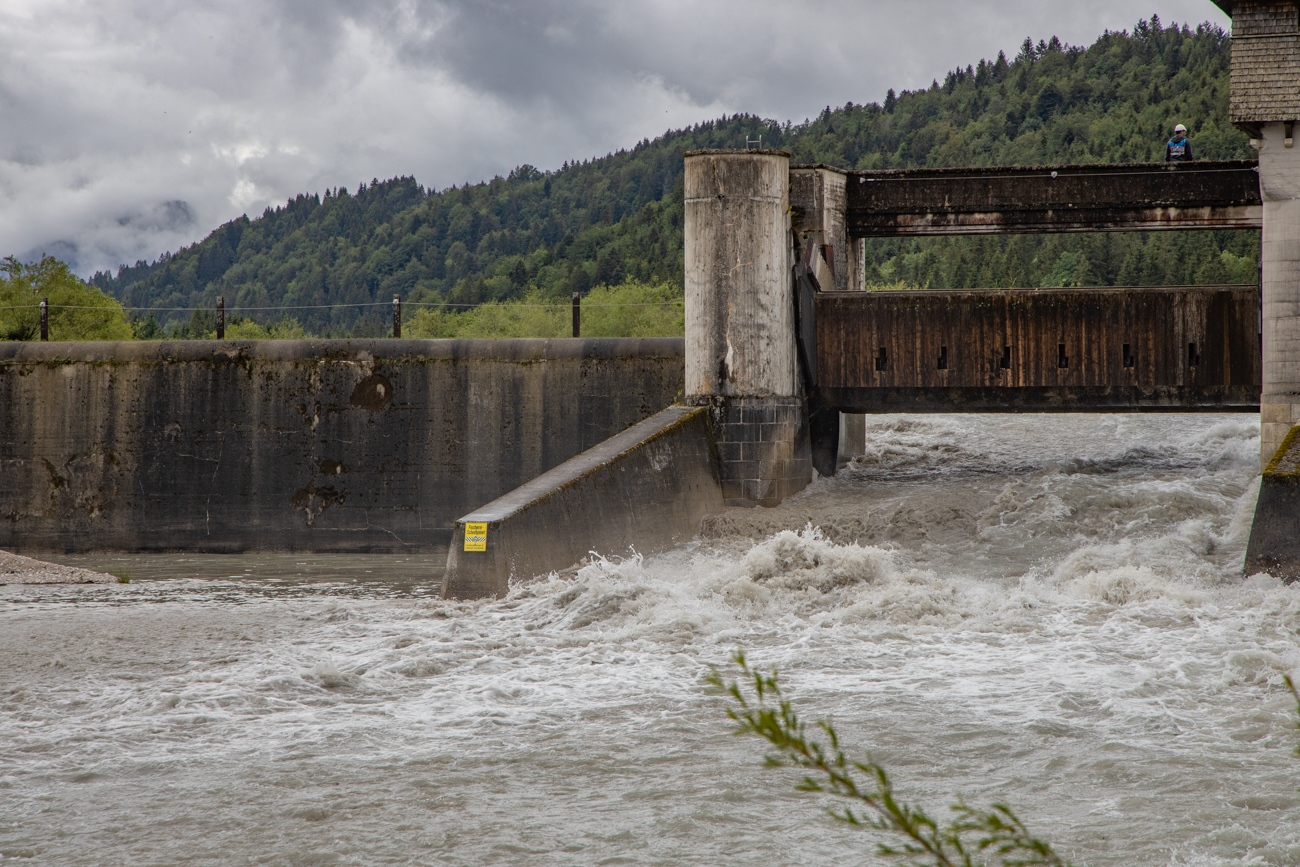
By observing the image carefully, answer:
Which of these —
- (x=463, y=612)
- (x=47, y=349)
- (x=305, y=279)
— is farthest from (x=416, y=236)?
(x=463, y=612)

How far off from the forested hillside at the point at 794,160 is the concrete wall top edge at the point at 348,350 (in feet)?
57.2

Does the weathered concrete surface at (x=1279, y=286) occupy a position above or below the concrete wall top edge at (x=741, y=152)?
below

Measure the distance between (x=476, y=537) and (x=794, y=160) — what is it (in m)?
80.1

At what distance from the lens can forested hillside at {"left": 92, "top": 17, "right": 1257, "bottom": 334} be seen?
66250 millimetres

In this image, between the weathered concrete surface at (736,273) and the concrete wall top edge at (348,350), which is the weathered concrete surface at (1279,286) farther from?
the concrete wall top edge at (348,350)

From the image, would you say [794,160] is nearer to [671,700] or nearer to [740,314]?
[740,314]

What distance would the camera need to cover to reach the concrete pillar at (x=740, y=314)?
13.8 metres

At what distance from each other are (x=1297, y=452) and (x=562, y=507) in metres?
6.33

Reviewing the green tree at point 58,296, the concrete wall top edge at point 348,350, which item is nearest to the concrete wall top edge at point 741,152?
the concrete wall top edge at point 348,350

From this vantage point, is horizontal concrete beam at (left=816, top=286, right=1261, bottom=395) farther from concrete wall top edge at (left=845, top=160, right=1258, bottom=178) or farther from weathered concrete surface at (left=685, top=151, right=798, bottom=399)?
concrete wall top edge at (left=845, top=160, right=1258, bottom=178)

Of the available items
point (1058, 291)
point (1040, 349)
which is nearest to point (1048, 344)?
point (1040, 349)

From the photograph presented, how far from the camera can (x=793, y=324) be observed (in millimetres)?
14320

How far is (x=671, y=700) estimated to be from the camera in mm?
6812

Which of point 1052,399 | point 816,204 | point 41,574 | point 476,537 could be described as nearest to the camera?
point 476,537
